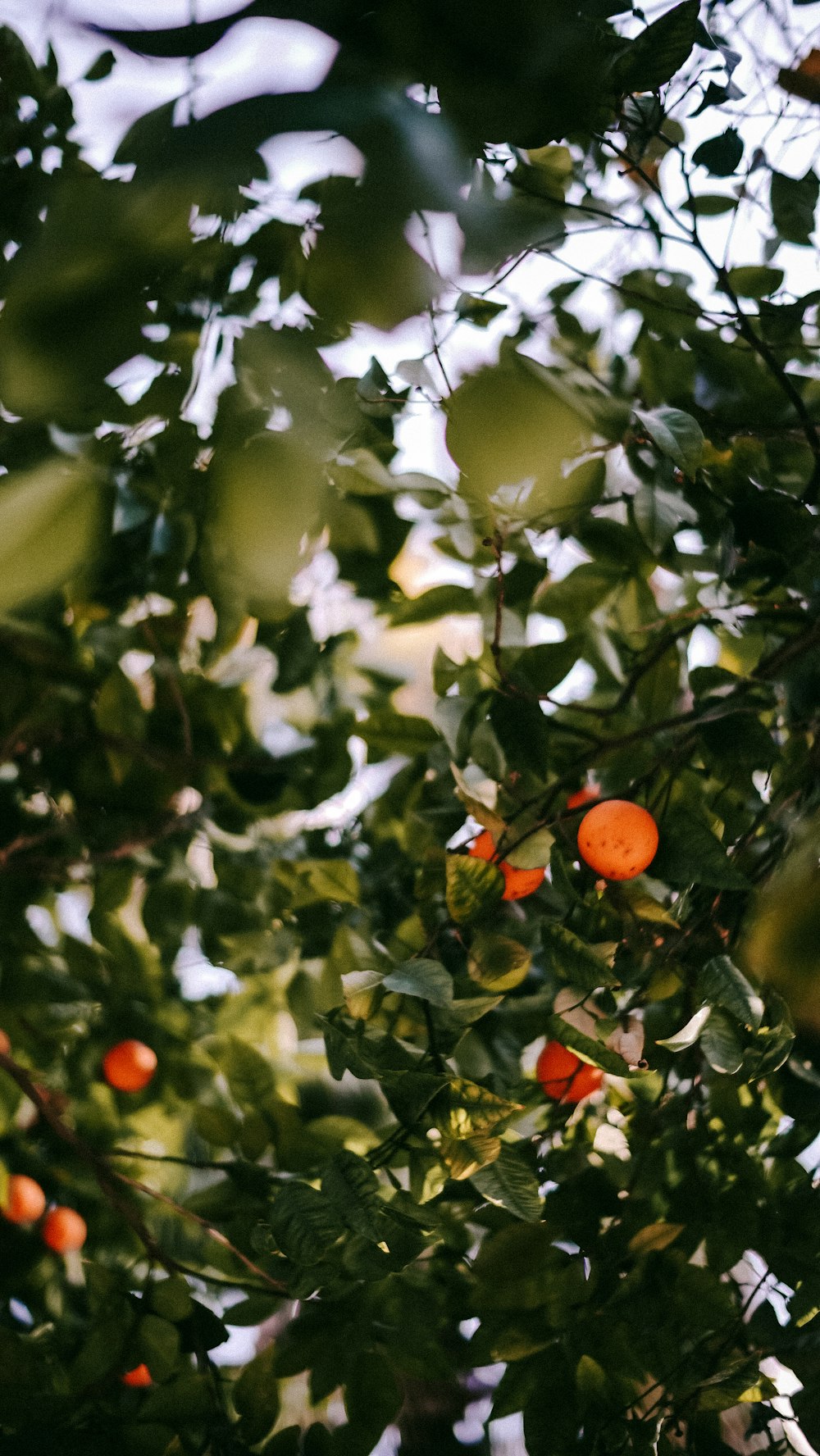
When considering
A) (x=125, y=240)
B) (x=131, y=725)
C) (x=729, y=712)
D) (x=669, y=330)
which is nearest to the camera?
(x=125, y=240)

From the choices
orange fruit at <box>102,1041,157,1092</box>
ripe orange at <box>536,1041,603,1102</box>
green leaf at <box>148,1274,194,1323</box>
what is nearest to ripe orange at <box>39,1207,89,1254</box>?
orange fruit at <box>102,1041,157,1092</box>

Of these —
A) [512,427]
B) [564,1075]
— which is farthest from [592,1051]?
[512,427]

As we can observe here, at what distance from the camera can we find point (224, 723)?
3.98ft

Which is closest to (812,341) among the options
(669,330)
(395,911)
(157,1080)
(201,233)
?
(669,330)

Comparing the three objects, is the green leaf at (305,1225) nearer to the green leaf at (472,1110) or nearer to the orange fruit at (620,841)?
the green leaf at (472,1110)

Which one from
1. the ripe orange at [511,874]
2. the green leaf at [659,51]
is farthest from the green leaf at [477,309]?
the ripe orange at [511,874]

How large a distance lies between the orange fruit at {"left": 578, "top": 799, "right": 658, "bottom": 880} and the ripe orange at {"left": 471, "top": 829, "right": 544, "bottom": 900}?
0.24 ft

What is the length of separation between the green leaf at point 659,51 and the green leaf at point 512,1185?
683 millimetres

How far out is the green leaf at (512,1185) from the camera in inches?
23.8

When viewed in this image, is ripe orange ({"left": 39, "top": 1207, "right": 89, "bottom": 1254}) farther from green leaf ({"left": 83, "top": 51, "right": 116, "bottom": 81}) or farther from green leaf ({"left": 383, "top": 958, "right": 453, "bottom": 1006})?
green leaf ({"left": 83, "top": 51, "right": 116, "bottom": 81})

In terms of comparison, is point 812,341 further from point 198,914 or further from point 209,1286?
point 209,1286

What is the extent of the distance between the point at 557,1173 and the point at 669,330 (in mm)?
747

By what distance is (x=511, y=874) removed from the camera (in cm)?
78

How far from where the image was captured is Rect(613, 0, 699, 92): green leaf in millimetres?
603
